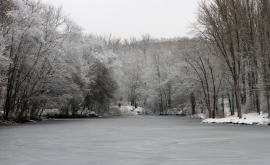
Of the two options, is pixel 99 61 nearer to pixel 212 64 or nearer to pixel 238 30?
pixel 212 64

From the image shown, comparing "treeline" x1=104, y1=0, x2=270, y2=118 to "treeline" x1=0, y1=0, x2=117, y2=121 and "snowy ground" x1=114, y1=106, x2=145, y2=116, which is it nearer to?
"snowy ground" x1=114, y1=106, x2=145, y2=116

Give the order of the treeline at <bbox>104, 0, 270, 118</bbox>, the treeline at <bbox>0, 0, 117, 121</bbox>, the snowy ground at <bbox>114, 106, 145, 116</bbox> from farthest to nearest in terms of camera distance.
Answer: the snowy ground at <bbox>114, 106, 145, 116</bbox> < the treeline at <bbox>104, 0, 270, 118</bbox> < the treeline at <bbox>0, 0, 117, 121</bbox>

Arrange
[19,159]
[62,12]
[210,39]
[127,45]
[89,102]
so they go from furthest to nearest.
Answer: [127,45] < [89,102] < [62,12] < [210,39] < [19,159]

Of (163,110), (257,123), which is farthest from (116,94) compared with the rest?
(257,123)

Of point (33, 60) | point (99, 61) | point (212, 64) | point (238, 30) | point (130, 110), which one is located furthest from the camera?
point (130, 110)

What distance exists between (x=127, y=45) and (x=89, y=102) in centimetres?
3702

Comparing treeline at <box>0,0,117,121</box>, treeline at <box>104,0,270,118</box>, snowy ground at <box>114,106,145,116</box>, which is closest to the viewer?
treeline at <box>0,0,117,121</box>

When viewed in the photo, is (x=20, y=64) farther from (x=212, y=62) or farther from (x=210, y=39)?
(x=212, y=62)

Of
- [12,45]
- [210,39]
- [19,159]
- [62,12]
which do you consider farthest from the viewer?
[62,12]

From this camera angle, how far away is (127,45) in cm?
8694

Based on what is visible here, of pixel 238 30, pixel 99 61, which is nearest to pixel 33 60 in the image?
pixel 238 30

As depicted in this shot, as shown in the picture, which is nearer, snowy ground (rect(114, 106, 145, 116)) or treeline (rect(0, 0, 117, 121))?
treeline (rect(0, 0, 117, 121))

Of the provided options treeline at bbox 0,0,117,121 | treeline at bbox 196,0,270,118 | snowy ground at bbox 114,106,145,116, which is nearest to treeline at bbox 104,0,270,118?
treeline at bbox 196,0,270,118

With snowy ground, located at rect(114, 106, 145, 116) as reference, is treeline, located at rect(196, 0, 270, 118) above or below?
above
